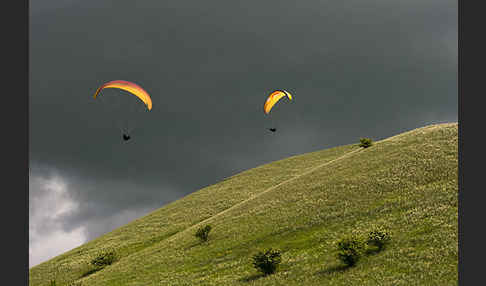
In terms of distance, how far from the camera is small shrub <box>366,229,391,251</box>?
29.0m

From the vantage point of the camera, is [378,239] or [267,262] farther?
[267,262]

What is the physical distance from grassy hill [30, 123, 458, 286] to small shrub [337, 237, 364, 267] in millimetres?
681

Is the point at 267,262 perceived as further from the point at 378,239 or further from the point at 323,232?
the point at 378,239

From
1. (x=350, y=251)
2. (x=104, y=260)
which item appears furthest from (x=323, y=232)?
(x=104, y=260)

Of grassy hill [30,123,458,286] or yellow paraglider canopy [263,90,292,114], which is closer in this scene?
grassy hill [30,123,458,286]

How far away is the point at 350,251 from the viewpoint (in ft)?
88.8

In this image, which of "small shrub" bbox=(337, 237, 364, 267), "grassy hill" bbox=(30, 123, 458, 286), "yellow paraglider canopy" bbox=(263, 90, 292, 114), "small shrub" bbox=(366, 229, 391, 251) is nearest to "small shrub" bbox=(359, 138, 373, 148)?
"grassy hill" bbox=(30, 123, 458, 286)

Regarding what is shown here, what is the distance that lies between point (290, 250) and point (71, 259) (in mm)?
40250

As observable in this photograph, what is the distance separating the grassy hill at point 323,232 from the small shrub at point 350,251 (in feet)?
2.24

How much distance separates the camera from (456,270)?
23.4 metres

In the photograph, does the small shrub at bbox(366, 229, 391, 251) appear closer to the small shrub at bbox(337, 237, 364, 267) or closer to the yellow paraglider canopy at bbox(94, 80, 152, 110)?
the small shrub at bbox(337, 237, 364, 267)

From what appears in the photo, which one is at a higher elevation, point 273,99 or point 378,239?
point 273,99

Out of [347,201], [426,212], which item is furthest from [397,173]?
[426,212]

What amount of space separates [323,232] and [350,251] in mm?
8743
